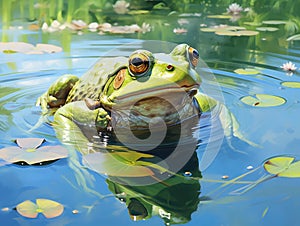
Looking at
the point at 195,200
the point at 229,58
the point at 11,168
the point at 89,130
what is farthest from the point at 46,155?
the point at 229,58

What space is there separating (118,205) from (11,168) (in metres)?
0.53

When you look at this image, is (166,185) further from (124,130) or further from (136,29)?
(136,29)

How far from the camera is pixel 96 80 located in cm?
258

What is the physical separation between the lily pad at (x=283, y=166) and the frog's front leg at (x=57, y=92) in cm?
122

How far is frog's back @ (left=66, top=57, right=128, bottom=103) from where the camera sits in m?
2.52

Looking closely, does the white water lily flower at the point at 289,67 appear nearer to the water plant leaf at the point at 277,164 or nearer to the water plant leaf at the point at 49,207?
the water plant leaf at the point at 277,164

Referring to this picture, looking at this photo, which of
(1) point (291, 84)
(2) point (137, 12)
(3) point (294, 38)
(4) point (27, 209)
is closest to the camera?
(4) point (27, 209)

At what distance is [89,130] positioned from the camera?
2.51 metres

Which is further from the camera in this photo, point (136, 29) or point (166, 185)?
point (136, 29)

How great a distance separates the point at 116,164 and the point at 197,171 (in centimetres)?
32

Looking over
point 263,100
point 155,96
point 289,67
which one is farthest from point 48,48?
point 155,96

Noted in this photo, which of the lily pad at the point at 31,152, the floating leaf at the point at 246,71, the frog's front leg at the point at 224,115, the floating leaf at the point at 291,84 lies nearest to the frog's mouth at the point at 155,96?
the frog's front leg at the point at 224,115

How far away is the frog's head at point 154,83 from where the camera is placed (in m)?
2.20

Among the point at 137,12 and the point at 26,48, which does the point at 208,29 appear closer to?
the point at 137,12
